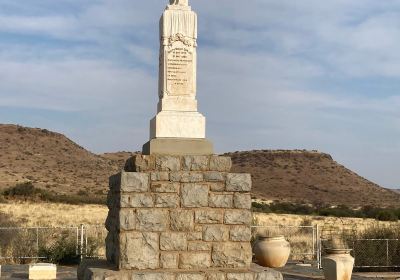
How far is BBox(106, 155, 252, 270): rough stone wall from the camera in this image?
8.11 m

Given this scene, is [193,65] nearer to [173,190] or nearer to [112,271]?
[173,190]

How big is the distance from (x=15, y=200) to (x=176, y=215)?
3615 cm

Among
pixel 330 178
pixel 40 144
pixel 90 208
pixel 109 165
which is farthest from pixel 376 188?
pixel 90 208

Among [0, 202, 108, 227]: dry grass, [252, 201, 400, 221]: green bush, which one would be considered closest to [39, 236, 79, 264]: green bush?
[0, 202, 108, 227]: dry grass

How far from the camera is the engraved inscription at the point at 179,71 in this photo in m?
8.85

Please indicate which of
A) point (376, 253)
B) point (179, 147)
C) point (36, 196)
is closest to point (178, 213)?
point (179, 147)

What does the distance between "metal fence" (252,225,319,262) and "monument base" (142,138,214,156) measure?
10.2 metres

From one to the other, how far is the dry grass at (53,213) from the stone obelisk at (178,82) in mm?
21194

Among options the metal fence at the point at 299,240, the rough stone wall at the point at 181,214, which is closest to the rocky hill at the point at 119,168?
the metal fence at the point at 299,240

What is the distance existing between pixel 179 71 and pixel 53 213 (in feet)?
91.3

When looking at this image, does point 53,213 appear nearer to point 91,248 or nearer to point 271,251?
point 91,248

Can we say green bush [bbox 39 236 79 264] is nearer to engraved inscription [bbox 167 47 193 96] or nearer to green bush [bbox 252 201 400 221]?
engraved inscription [bbox 167 47 193 96]

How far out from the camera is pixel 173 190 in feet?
27.2

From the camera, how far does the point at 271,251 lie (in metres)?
15.4
